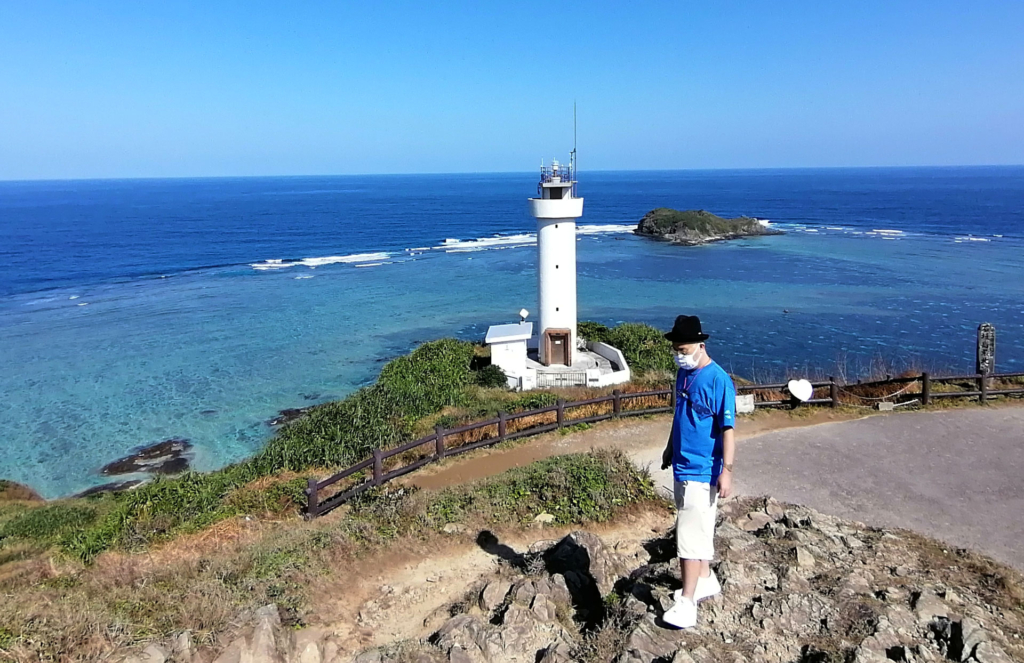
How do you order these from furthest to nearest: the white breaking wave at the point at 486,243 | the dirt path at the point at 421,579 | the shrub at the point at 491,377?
the white breaking wave at the point at 486,243
the shrub at the point at 491,377
the dirt path at the point at 421,579

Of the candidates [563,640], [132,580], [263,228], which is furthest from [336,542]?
[263,228]

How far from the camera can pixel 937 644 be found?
541 cm

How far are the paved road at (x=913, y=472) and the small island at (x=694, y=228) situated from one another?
5408cm

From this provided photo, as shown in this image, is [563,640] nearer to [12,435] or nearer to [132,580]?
[132,580]

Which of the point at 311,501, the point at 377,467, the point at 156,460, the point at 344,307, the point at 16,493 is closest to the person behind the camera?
the point at 311,501

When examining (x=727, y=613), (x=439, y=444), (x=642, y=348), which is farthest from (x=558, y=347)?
(x=727, y=613)

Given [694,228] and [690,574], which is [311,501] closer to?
[690,574]

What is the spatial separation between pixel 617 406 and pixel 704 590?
8.81 meters

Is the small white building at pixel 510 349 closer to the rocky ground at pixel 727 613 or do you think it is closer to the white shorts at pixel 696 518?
the rocky ground at pixel 727 613

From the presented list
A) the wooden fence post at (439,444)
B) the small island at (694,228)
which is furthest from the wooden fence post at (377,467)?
the small island at (694,228)

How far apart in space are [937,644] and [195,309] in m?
40.0

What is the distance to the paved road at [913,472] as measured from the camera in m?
9.25

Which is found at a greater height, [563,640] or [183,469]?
[563,640]

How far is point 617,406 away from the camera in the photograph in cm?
1457
